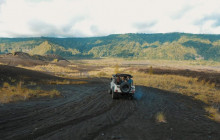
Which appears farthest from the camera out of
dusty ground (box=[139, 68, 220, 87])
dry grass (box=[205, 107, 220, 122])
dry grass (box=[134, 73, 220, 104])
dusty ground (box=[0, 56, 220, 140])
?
dusty ground (box=[139, 68, 220, 87])

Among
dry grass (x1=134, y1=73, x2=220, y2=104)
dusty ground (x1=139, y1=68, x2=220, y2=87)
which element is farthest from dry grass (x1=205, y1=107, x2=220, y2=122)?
dusty ground (x1=139, y1=68, x2=220, y2=87)

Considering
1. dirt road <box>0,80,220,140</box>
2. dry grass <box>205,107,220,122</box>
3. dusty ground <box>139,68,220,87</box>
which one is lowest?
dusty ground <box>139,68,220,87</box>

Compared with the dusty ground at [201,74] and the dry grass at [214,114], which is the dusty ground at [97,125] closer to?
the dry grass at [214,114]

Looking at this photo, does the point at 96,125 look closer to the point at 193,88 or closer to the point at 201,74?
the point at 193,88

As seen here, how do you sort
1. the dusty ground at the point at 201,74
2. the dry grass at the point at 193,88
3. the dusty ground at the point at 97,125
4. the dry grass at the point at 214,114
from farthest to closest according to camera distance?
the dusty ground at the point at 201,74 < the dry grass at the point at 193,88 < the dry grass at the point at 214,114 < the dusty ground at the point at 97,125

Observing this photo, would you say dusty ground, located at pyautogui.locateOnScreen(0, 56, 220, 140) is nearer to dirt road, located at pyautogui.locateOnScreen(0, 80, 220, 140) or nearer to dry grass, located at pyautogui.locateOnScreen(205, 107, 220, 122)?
dirt road, located at pyautogui.locateOnScreen(0, 80, 220, 140)

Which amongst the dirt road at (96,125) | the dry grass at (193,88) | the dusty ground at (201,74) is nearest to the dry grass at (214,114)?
the dirt road at (96,125)

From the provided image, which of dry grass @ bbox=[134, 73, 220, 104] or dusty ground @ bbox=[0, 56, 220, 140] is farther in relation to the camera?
dry grass @ bbox=[134, 73, 220, 104]

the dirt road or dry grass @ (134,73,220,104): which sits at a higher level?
the dirt road

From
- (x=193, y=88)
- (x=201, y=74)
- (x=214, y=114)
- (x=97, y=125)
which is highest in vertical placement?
(x=97, y=125)

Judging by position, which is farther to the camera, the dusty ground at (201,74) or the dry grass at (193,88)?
the dusty ground at (201,74)

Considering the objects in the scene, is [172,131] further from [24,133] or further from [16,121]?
[16,121]

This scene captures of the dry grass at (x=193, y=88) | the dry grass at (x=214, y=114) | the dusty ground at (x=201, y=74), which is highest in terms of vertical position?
the dry grass at (x=214, y=114)

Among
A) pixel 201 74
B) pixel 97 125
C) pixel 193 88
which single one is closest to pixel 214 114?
pixel 97 125
